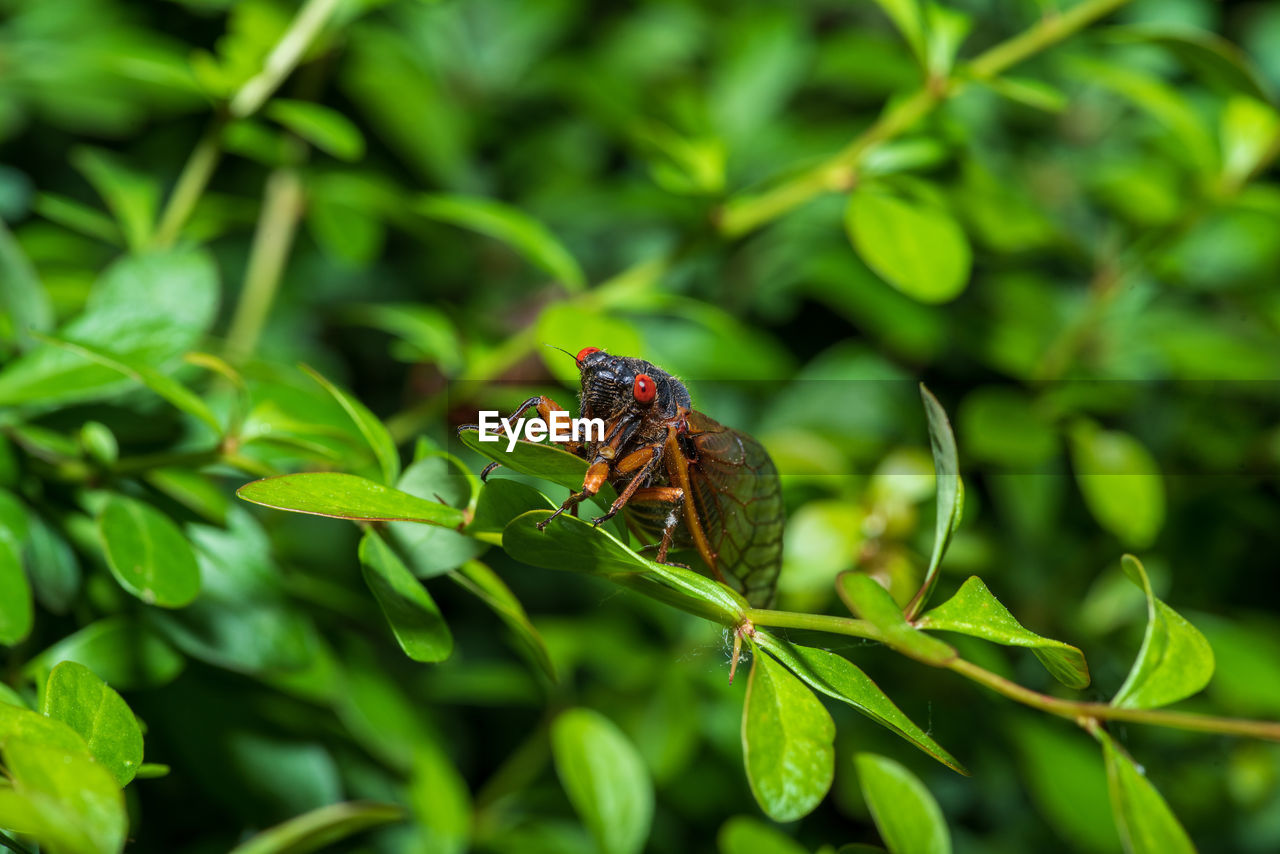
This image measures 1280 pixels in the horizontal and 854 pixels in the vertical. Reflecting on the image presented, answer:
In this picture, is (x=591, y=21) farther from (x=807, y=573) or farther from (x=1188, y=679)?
(x=1188, y=679)

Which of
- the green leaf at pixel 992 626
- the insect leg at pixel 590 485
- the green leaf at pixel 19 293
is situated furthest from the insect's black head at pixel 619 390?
the green leaf at pixel 19 293

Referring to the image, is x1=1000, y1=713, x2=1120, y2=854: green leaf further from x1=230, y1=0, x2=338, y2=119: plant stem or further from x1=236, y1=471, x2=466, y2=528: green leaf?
x1=230, y1=0, x2=338, y2=119: plant stem

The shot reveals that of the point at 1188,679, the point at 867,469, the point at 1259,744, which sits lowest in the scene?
the point at 1259,744

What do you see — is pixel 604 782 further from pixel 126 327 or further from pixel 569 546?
pixel 126 327

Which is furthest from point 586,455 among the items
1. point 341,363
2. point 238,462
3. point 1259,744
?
point 1259,744

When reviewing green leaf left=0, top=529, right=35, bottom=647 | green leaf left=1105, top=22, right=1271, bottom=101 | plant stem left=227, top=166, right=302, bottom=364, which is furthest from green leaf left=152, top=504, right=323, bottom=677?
green leaf left=1105, top=22, right=1271, bottom=101

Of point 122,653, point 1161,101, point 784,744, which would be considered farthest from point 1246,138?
point 122,653
